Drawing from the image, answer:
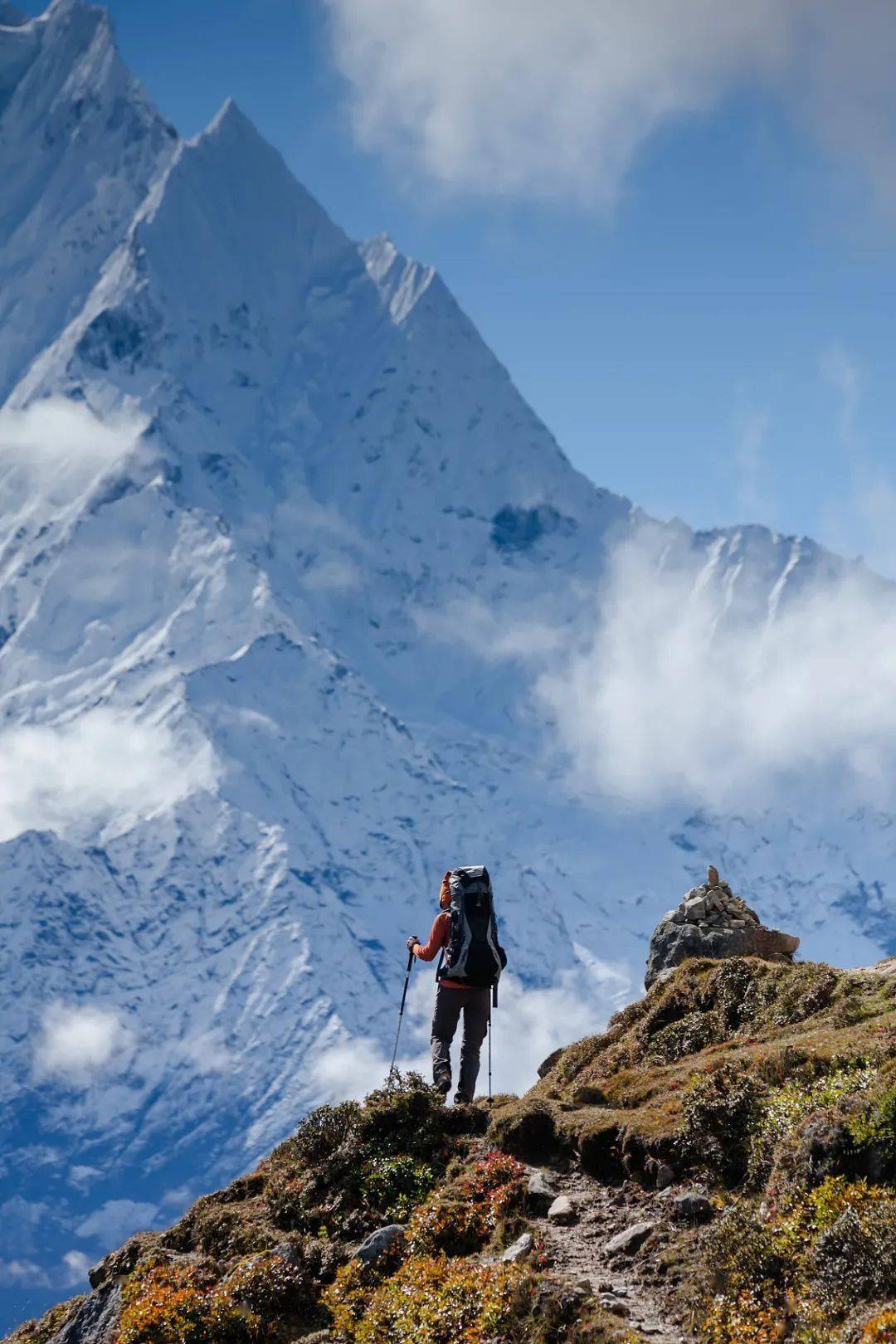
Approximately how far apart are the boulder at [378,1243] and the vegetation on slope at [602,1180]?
0.33 feet

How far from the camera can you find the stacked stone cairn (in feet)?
77.2

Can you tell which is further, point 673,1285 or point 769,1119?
point 769,1119

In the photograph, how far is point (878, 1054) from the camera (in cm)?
1351

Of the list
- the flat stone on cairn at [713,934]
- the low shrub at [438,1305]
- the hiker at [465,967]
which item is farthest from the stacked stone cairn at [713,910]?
the low shrub at [438,1305]

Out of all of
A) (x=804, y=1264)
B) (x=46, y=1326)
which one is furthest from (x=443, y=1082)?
(x=804, y=1264)

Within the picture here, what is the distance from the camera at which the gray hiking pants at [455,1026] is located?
62.5 feet

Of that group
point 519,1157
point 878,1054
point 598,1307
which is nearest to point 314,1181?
point 519,1157

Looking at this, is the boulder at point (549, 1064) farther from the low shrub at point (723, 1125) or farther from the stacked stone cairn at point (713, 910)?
the low shrub at point (723, 1125)

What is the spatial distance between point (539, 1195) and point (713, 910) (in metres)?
10.2

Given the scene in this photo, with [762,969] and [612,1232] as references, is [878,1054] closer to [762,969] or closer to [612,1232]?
[612,1232]

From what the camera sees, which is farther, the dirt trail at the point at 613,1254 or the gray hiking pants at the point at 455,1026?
the gray hiking pants at the point at 455,1026

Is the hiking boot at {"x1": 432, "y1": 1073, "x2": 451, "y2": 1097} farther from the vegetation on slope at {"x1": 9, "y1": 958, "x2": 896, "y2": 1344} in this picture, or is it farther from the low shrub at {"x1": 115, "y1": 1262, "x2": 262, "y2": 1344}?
the low shrub at {"x1": 115, "y1": 1262, "x2": 262, "y2": 1344}

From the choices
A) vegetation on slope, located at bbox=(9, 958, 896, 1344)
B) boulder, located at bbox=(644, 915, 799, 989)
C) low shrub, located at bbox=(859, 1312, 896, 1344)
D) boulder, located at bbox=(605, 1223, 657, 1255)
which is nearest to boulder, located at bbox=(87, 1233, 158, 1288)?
vegetation on slope, located at bbox=(9, 958, 896, 1344)

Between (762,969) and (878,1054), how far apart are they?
19.0 feet
